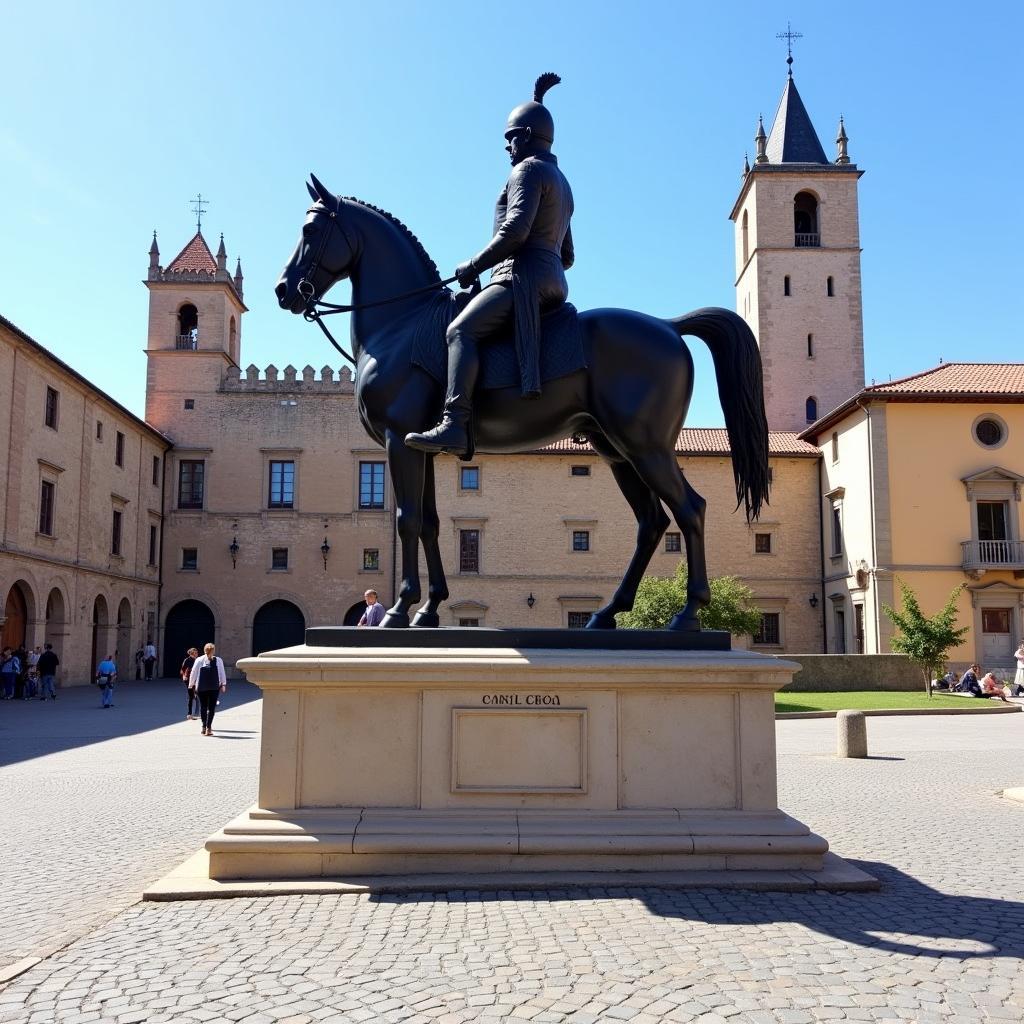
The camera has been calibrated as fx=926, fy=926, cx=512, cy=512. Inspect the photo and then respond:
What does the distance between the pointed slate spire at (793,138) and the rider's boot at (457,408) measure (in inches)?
2140

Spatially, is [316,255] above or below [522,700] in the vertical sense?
above

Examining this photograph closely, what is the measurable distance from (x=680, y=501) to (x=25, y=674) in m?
28.4

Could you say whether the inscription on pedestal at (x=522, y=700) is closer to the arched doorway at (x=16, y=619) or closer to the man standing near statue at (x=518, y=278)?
the man standing near statue at (x=518, y=278)

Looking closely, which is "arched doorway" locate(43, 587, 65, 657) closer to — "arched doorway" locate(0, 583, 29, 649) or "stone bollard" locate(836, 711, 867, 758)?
"arched doorway" locate(0, 583, 29, 649)

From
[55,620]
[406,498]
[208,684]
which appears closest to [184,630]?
[55,620]

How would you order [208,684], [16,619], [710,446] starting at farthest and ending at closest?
1. [710,446]
2. [16,619]
3. [208,684]

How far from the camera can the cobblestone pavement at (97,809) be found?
5.30 m

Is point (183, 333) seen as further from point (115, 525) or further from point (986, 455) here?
point (986, 455)

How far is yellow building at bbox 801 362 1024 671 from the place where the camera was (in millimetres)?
35750

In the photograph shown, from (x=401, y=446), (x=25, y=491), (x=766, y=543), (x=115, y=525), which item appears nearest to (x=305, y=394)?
(x=115, y=525)

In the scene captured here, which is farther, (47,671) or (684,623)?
(47,671)

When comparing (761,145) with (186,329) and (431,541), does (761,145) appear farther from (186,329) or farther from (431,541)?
(431,541)

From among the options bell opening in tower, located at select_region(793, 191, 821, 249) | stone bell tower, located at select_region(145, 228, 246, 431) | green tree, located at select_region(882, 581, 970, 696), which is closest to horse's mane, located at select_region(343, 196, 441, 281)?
green tree, located at select_region(882, 581, 970, 696)

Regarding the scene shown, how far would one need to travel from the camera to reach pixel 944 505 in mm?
36500
